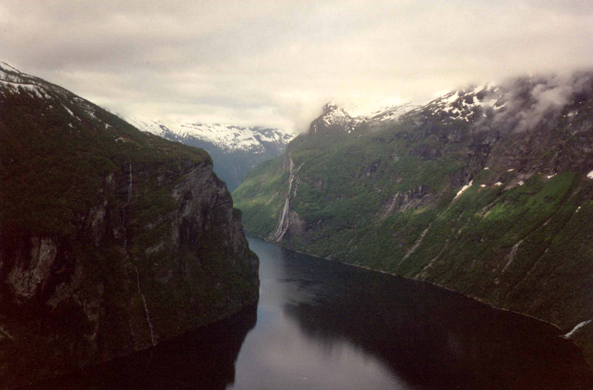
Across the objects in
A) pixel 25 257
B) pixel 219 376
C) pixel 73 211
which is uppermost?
pixel 73 211

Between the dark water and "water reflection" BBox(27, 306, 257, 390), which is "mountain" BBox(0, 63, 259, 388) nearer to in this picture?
"water reflection" BBox(27, 306, 257, 390)

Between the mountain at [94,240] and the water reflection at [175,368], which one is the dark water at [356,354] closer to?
the water reflection at [175,368]

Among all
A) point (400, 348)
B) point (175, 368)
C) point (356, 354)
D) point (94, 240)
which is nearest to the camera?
point (175, 368)

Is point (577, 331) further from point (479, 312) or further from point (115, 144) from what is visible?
point (115, 144)

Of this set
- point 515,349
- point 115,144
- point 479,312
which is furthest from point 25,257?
point 479,312

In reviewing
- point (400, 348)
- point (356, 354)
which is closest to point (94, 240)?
point (356, 354)

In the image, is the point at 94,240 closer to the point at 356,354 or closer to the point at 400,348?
the point at 356,354
